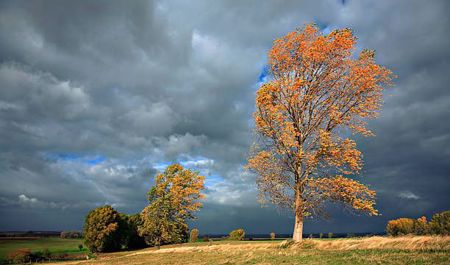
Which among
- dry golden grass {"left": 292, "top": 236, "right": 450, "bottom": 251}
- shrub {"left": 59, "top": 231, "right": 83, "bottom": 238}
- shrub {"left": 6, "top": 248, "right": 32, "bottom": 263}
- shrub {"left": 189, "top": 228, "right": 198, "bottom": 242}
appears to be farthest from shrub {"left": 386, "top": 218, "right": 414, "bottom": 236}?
shrub {"left": 59, "top": 231, "right": 83, "bottom": 238}

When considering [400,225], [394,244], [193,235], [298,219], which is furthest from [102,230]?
[400,225]

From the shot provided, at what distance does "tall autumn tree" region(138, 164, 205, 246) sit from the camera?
6116 cm

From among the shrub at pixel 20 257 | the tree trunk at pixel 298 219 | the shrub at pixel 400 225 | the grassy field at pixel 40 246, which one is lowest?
the grassy field at pixel 40 246

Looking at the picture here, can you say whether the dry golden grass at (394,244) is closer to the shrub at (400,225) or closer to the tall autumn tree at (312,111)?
the tall autumn tree at (312,111)

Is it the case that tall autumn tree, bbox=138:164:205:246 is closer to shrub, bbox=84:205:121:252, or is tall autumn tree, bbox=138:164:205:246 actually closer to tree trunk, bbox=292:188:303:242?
shrub, bbox=84:205:121:252

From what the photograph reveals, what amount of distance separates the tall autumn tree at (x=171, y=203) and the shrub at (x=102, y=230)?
17.2 m

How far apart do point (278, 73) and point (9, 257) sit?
261 ft

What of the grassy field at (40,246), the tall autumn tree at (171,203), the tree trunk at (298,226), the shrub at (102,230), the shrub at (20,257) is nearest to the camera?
the tree trunk at (298,226)

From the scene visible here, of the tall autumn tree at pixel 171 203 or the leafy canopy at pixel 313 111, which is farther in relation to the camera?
the tall autumn tree at pixel 171 203

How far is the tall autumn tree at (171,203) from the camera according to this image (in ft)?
201

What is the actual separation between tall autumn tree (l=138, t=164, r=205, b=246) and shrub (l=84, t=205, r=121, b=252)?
1723 cm

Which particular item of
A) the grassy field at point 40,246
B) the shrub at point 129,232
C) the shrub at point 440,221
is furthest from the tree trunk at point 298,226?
the grassy field at point 40,246

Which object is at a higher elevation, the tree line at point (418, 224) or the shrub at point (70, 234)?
the tree line at point (418, 224)

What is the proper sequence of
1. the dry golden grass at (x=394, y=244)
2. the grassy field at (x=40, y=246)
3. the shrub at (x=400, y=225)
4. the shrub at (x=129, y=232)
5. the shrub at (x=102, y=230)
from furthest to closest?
the grassy field at (x=40, y=246)
the shrub at (x=400, y=225)
the shrub at (x=129, y=232)
the shrub at (x=102, y=230)
the dry golden grass at (x=394, y=244)
